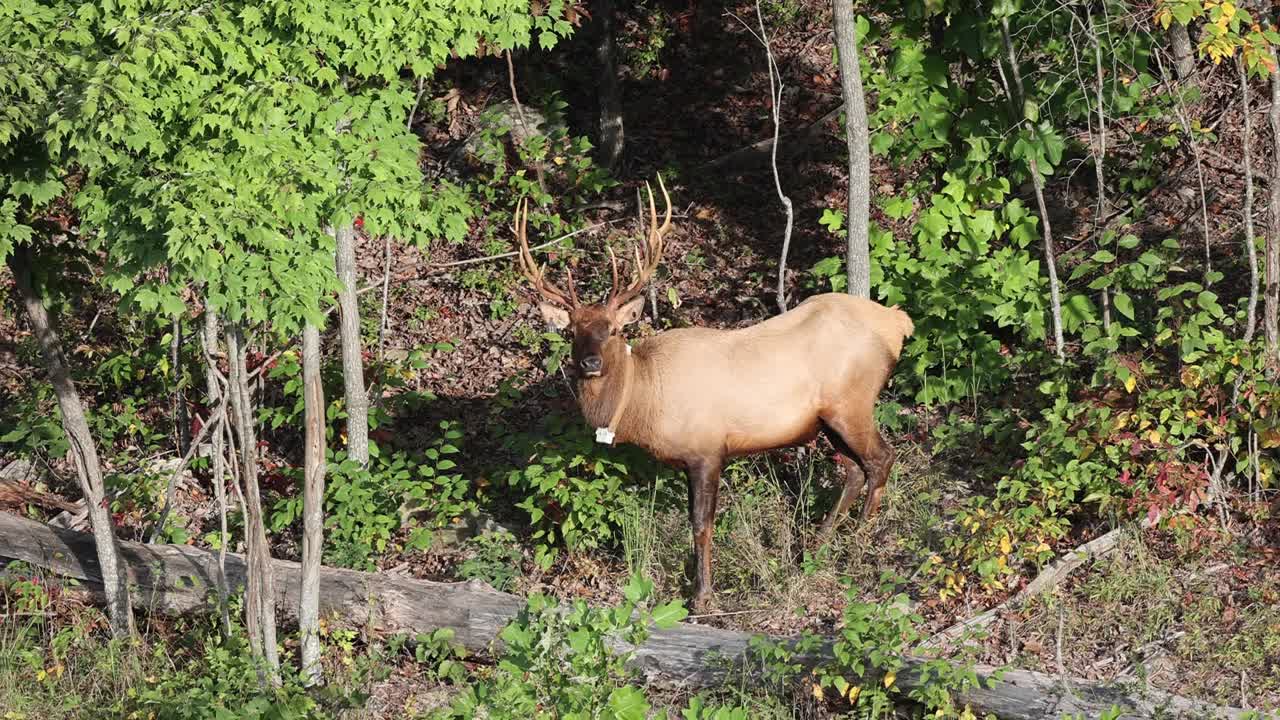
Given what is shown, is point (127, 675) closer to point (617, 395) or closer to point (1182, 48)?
point (617, 395)

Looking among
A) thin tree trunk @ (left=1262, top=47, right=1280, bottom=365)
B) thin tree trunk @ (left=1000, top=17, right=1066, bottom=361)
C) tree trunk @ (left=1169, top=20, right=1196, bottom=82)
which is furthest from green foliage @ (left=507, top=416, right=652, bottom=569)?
tree trunk @ (left=1169, top=20, right=1196, bottom=82)

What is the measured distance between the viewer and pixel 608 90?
1266 cm

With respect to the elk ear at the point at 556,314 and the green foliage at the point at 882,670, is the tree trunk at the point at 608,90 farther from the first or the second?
the green foliage at the point at 882,670

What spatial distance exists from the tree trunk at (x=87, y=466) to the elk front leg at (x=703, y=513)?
3.25m

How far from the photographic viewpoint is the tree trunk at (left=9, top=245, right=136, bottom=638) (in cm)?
811

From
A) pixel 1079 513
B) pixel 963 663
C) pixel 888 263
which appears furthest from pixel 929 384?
pixel 963 663

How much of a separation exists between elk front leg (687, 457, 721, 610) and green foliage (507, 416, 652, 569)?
1.96ft

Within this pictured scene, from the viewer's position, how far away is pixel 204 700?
716cm

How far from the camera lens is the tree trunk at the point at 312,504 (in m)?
7.31

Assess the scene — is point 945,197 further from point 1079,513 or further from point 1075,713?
point 1075,713

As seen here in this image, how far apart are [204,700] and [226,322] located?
1.88 m

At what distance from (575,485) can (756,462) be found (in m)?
1.25

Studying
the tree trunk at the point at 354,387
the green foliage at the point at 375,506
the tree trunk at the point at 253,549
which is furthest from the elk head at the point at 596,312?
the tree trunk at the point at 253,549

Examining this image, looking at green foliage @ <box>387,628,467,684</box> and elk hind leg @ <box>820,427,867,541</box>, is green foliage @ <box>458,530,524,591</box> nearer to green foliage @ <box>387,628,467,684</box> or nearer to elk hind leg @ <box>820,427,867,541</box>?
green foliage @ <box>387,628,467,684</box>
